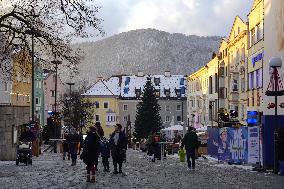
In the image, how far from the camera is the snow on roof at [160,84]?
446 feet

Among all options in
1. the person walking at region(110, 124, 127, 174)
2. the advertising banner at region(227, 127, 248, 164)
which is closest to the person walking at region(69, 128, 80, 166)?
the person walking at region(110, 124, 127, 174)

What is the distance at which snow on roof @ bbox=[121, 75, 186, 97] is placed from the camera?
136000 mm

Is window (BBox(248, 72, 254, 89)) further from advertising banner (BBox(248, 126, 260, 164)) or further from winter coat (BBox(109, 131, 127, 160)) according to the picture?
winter coat (BBox(109, 131, 127, 160))

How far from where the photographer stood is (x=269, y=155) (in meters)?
26.8

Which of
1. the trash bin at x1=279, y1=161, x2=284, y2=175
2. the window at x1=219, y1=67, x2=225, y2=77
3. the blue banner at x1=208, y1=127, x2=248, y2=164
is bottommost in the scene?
the trash bin at x1=279, y1=161, x2=284, y2=175

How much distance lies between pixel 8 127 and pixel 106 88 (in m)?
99.7

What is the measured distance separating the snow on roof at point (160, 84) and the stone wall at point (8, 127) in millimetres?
96224

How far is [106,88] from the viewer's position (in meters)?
136

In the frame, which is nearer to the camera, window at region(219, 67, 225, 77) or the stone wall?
the stone wall

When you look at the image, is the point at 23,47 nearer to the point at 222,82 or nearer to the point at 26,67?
the point at 26,67

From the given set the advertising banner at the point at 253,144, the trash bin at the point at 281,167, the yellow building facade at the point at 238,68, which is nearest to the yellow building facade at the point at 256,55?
the yellow building facade at the point at 238,68

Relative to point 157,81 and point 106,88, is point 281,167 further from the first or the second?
point 157,81

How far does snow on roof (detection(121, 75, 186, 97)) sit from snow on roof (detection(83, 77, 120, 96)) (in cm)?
152

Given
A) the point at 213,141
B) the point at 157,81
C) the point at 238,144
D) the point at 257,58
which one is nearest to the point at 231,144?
the point at 238,144
